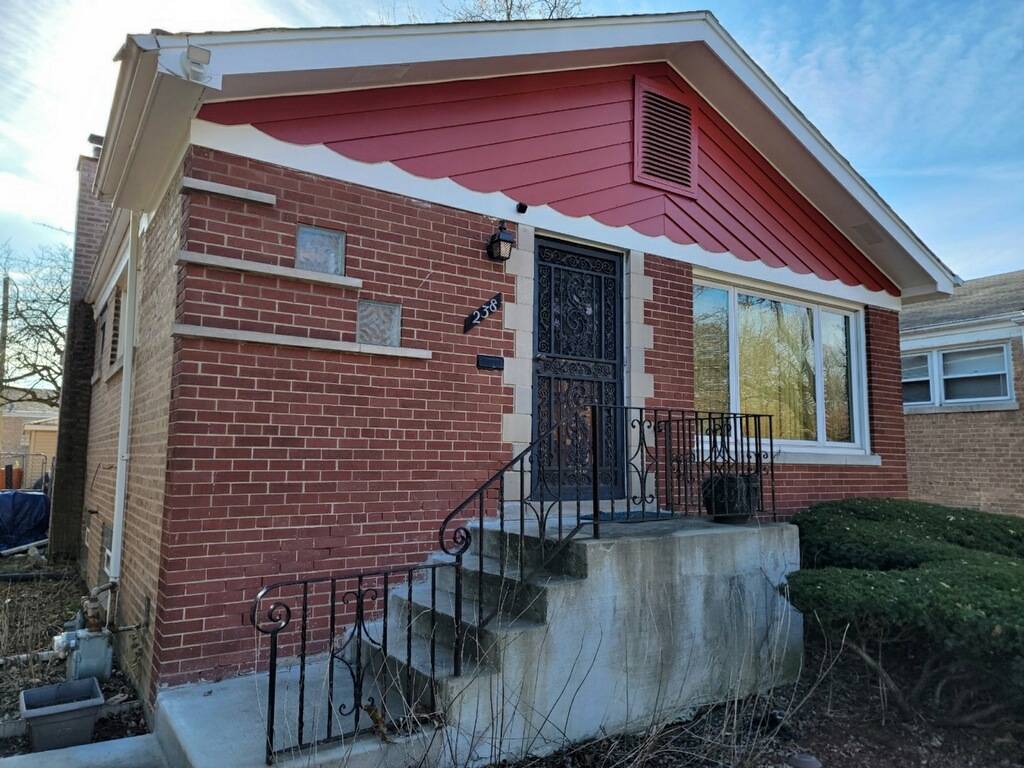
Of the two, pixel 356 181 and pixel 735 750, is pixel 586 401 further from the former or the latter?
pixel 735 750

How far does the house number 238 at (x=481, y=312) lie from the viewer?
4883 millimetres

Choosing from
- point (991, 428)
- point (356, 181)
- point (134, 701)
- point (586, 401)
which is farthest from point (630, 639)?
point (991, 428)

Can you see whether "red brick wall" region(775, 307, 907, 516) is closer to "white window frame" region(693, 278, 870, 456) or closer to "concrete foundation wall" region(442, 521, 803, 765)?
"white window frame" region(693, 278, 870, 456)

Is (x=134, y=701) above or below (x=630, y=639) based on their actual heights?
below

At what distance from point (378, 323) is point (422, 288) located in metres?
0.43

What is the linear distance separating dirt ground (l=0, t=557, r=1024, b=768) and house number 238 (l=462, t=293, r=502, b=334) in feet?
9.23

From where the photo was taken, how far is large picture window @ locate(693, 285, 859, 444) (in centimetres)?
655

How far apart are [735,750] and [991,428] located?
11897 millimetres

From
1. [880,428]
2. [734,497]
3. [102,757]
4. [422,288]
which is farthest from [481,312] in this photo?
[880,428]

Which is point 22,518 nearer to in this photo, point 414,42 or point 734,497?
point 414,42

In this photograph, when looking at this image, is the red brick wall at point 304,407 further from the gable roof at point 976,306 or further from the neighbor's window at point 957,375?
the neighbor's window at point 957,375

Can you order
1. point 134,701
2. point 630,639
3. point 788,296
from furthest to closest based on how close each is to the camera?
point 788,296, point 134,701, point 630,639

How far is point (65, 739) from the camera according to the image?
11.7ft

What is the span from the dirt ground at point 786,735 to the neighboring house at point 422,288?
0.39 meters
